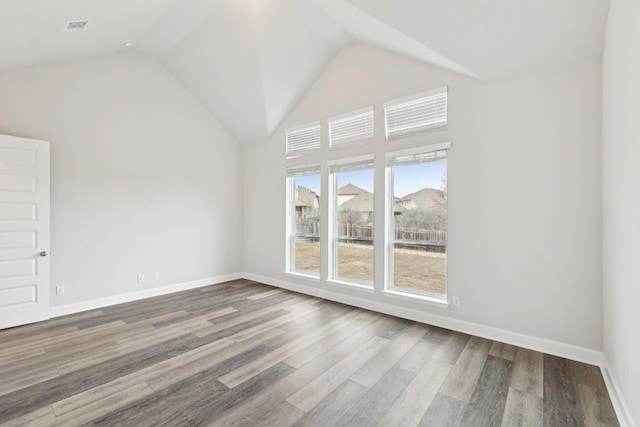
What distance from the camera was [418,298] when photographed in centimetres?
393

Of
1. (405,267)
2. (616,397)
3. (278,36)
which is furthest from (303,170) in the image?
(616,397)

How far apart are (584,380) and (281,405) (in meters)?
2.60

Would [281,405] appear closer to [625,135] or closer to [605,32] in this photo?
[625,135]

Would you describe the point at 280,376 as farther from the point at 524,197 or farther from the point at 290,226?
the point at 290,226

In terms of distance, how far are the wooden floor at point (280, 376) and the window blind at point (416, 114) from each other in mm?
2571

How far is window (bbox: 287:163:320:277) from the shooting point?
530cm

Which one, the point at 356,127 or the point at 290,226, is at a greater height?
the point at 356,127

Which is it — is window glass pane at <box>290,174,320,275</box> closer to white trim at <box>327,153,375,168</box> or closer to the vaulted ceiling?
white trim at <box>327,153,375,168</box>

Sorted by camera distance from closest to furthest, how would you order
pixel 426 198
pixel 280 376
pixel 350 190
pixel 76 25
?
1. pixel 280 376
2. pixel 76 25
3. pixel 426 198
4. pixel 350 190

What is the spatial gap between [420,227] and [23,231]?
204 inches

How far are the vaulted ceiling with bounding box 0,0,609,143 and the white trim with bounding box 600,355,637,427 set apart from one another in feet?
9.46

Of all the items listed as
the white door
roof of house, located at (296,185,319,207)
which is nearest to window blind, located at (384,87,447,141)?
roof of house, located at (296,185,319,207)

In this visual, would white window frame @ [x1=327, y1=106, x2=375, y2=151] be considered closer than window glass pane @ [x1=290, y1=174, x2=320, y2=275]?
Yes

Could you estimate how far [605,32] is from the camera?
8.37 feet
